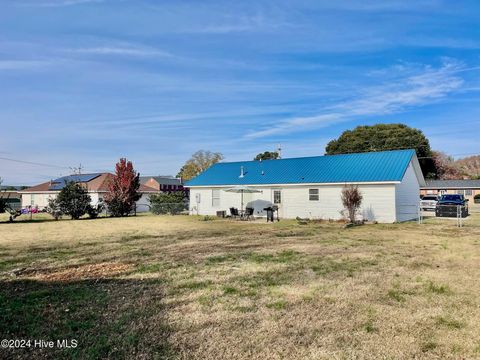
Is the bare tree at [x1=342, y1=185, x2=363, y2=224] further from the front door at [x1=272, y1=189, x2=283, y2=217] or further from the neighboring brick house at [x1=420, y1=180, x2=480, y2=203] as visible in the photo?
the neighboring brick house at [x1=420, y1=180, x2=480, y2=203]

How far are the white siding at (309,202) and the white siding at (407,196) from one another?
109cm

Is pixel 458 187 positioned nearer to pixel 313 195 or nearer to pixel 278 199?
pixel 313 195

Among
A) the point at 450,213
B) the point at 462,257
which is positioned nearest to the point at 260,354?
the point at 462,257

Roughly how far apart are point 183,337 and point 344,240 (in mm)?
10261

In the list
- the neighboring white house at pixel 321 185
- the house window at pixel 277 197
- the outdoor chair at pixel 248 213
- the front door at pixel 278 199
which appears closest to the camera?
the neighboring white house at pixel 321 185

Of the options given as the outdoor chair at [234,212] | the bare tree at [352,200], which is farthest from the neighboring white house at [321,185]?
the outdoor chair at [234,212]

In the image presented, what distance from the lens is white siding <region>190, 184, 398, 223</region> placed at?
71.8ft

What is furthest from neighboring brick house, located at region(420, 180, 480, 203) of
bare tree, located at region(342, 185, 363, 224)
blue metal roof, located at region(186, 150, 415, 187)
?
bare tree, located at region(342, 185, 363, 224)

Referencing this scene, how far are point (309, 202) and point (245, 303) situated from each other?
19590 millimetres

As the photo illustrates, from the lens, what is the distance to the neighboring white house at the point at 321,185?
72.6 ft

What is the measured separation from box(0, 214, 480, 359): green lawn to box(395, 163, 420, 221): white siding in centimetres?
1197

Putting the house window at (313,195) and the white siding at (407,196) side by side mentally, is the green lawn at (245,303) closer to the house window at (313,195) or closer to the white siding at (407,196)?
the white siding at (407,196)

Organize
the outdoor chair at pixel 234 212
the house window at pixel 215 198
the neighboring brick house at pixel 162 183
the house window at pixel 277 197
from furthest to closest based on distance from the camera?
1. the neighboring brick house at pixel 162 183
2. the house window at pixel 215 198
3. the house window at pixel 277 197
4. the outdoor chair at pixel 234 212

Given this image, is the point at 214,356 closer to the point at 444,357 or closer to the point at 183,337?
the point at 183,337
